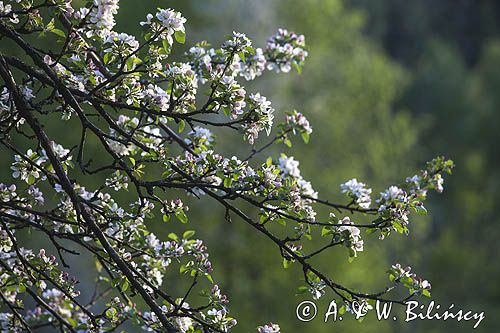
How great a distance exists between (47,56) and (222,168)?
794 mm

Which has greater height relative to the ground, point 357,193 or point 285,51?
point 285,51

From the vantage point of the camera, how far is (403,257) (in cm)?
1708

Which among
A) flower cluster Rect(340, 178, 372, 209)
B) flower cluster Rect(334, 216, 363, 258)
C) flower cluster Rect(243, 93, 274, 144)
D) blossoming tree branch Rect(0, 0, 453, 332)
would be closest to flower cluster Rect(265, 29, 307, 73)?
blossoming tree branch Rect(0, 0, 453, 332)

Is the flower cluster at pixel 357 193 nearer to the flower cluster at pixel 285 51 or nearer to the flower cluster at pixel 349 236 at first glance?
the flower cluster at pixel 349 236

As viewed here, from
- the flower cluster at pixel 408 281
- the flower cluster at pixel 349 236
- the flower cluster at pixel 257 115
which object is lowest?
the flower cluster at pixel 408 281

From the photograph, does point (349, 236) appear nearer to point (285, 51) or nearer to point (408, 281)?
point (408, 281)

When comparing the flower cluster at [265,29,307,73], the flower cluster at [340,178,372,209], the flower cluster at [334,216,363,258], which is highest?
the flower cluster at [265,29,307,73]

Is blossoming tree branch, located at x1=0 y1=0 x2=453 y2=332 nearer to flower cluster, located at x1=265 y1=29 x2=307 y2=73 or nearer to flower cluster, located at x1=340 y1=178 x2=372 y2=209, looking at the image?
flower cluster, located at x1=340 y1=178 x2=372 y2=209

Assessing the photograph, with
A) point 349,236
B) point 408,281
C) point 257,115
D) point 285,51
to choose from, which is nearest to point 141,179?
point 257,115

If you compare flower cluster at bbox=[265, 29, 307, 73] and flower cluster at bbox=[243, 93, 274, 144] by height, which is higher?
flower cluster at bbox=[265, 29, 307, 73]

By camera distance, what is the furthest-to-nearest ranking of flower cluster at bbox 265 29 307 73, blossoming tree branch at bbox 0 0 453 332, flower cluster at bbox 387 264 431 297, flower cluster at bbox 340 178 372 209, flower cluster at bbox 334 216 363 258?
flower cluster at bbox 265 29 307 73 < flower cluster at bbox 340 178 372 209 < flower cluster at bbox 387 264 431 297 < flower cluster at bbox 334 216 363 258 < blossoming tree branch at bbox 0 0 453 332

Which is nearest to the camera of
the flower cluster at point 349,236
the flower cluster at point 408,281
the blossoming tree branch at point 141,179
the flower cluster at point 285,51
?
the blossoming tree branch at point 141,179

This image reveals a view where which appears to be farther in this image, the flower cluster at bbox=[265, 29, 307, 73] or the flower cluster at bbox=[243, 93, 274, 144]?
the flower cluster at bbox=[265, 29, 307, 73]

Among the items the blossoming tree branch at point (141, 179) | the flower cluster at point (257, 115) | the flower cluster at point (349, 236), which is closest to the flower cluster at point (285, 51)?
the blossoming tree branch at point (141, 179)
